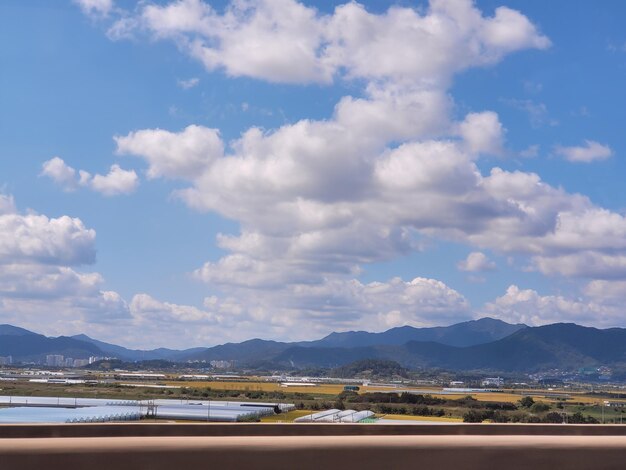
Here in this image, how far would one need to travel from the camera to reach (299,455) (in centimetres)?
923

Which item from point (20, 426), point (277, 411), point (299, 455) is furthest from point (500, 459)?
point (277, 411)

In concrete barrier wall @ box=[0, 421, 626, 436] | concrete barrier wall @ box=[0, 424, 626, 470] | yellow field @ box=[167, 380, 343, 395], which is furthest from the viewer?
yellow field @ box=[167, 380, 343, 395]

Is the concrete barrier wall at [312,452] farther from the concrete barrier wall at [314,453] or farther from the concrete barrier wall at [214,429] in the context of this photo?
the concrete barrier wall at [214,429]

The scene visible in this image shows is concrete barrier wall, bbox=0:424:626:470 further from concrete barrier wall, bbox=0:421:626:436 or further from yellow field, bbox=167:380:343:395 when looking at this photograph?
yellow field, bbox=167:380:343:395

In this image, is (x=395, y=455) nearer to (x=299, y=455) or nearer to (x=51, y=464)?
(x=299, y=455)

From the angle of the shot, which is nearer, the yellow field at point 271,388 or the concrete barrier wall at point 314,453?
the concrete barrier wall at point 314,453

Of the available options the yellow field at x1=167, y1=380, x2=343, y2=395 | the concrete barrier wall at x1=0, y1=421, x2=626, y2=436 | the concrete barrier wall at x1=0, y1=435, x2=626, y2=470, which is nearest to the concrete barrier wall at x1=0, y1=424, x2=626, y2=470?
the concrete barrier wall at x1=0, y1=435, x2=626, y2=470

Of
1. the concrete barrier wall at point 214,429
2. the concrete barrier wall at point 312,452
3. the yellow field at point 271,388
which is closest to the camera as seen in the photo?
the concrete barrier wall at point 312,452

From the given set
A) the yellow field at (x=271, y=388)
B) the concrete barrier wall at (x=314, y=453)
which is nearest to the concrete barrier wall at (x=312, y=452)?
the concrete barrier wall at (x=314, y=453)

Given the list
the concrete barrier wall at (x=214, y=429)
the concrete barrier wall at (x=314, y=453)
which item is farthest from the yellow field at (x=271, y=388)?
the concrete barrier wall at (x=314, y=453)

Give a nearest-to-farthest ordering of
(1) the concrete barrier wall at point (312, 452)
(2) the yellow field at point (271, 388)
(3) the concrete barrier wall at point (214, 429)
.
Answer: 1. (1) the concrete barrier wall at point (312, 452)
2. (3) the concrete barrier wall at point (214, 429)
3. (2) the yellow field at point (271, 388)

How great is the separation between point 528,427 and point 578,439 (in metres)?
2.34

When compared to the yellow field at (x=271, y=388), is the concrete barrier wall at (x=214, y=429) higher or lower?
higher

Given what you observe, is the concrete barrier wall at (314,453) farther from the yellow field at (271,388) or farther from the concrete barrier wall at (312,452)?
the yellow field at (271,388)
